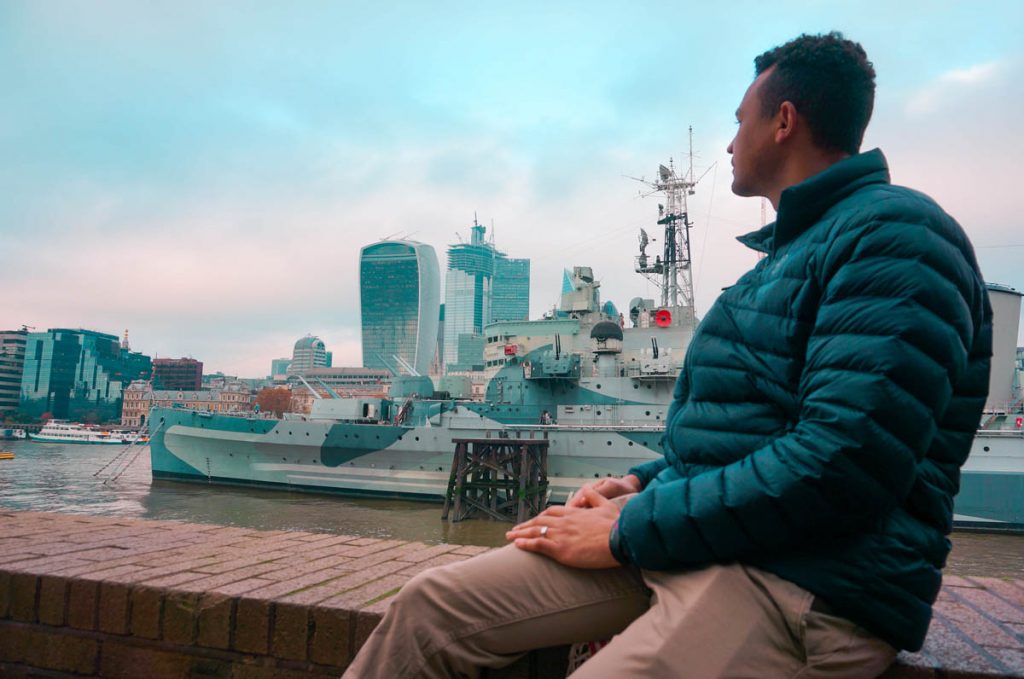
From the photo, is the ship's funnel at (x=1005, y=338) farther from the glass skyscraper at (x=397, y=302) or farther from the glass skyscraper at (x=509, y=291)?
the glass skyscraper at (x=509, y=291)

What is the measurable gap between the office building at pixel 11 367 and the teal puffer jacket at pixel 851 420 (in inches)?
4116

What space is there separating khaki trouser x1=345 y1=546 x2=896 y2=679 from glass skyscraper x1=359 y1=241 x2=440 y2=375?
447 feet

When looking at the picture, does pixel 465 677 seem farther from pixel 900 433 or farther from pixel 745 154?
pixel 745 154

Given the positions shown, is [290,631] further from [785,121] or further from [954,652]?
[785,121]

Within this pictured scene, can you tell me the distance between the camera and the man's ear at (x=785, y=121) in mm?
1352

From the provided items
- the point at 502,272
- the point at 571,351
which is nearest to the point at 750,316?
the point at 571,351

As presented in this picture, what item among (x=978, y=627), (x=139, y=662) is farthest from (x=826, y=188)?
(x=139, y=662)

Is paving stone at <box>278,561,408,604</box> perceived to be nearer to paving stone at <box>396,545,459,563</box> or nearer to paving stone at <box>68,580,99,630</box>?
paving stone at <box>396,545,459,563</box>

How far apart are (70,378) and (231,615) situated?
346ft

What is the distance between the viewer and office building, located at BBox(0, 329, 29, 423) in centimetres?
8331

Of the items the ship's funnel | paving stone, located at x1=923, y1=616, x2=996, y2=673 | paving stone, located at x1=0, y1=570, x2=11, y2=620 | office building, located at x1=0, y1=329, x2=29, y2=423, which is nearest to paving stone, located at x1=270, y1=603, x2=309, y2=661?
paving stone, located at x1=0, y1=570, x2=11, y2=620

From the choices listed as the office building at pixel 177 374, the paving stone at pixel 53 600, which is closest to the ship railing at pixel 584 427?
the paving stone at pixel 53 600

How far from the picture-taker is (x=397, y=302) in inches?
5497

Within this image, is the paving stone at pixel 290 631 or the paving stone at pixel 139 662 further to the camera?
the paving stone at pixel 139 662
